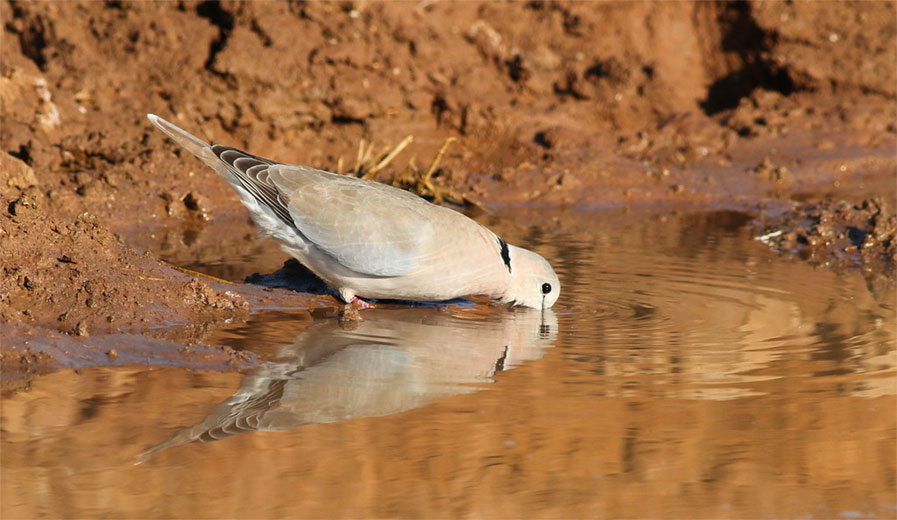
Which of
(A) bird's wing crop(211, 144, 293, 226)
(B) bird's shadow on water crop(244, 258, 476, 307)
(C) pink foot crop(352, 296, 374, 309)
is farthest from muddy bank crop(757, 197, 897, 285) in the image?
(A) bird's wing crop(211, 144, 293, 226)

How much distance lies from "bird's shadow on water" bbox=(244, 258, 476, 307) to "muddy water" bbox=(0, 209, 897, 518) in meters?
0.27

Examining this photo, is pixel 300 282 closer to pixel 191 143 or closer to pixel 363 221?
pixel 363 221

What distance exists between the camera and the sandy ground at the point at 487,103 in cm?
874

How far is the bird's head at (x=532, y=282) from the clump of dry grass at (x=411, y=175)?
9.42ft

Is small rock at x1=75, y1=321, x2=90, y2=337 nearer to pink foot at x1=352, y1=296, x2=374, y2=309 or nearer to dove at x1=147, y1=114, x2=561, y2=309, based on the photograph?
dove at x1=147, y1=114, x2=561, y2=309

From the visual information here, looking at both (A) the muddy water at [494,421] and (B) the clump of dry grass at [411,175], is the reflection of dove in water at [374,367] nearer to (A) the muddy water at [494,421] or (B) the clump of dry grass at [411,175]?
(A) the muddy water at [494,421]

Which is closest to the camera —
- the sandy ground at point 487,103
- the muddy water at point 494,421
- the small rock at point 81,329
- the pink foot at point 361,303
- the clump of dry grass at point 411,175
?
the muddy water at point 494,421

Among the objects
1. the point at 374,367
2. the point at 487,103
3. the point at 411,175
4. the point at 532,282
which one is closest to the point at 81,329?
the point at 374,367

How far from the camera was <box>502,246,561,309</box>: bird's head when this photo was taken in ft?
19.9

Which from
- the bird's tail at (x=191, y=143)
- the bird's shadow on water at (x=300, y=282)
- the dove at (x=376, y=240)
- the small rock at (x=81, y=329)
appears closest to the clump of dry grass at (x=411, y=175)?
the bird's shadow on water at (x=300, y=282)

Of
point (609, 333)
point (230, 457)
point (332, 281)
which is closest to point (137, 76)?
point (332, 281)

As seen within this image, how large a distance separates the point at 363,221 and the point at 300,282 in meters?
0.84

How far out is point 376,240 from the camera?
580cm

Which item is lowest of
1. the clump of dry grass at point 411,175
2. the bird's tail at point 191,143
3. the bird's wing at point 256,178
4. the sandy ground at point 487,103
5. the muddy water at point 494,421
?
the muddy water at point 494,421
